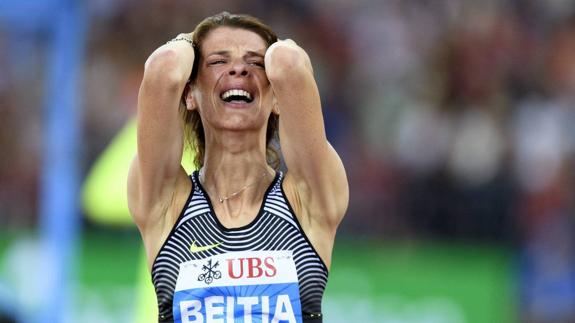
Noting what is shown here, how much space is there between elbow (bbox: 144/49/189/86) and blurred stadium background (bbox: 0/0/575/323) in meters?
3.52

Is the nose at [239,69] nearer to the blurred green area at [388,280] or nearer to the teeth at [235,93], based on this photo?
the teeth at [235,93]

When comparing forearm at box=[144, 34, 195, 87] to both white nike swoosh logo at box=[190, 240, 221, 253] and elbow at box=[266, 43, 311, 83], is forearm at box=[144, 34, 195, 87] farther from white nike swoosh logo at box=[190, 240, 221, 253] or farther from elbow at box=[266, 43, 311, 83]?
white nike swoosh logo at box=[190, 240, 221, 253]

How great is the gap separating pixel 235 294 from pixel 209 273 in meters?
0.11

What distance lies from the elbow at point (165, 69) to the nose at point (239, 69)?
0.22m

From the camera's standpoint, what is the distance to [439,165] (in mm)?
10531

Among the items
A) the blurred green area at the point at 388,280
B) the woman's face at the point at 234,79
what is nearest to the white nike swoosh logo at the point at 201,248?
the woman's face at the point at 234,79

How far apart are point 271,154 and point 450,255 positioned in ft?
16.7

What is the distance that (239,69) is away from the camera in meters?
4.51

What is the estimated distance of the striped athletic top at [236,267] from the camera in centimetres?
435

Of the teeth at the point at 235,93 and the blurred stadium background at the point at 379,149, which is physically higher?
the blurred stadium background at the point at 379,149

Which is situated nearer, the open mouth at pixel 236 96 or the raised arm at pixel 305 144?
the raised arm at pixel 305 144

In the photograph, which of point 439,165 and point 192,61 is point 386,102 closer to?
point 439,165

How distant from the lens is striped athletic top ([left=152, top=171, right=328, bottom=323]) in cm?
435

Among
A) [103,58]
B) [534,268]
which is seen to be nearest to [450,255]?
[534,268]
